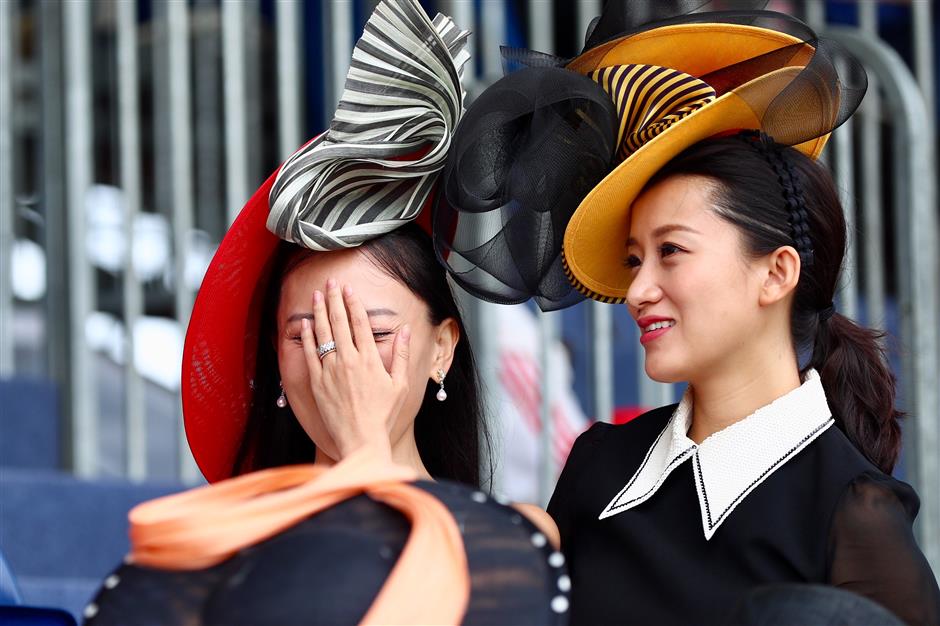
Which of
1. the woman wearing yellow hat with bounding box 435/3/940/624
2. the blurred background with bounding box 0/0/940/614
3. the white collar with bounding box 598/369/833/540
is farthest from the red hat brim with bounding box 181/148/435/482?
the blurred background with bounding box 0/0/940/614

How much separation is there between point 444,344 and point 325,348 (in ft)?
0.71

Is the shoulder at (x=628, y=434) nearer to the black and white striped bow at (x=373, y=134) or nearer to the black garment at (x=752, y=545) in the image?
the black garment at (x=752, y=545)

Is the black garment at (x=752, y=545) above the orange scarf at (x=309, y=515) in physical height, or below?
below

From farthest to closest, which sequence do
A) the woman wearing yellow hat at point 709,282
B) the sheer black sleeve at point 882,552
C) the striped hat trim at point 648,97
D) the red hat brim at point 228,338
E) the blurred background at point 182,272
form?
the blurred background at point 182,272 < the red hat brim at point 228,338 < the striped hat trim at point 648,97 < the woman wearing yellow hat at point 709,282 < the sheer black sleeve at point 882,552

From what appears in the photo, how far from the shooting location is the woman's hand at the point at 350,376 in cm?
176

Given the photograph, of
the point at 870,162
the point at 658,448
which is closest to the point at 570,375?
the point at 870,162

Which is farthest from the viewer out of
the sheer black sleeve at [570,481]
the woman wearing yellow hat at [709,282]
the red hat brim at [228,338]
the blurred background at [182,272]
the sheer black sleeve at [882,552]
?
the blurred background at [182,272]

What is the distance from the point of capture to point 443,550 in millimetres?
1312

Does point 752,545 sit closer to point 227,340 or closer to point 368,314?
point 368,314

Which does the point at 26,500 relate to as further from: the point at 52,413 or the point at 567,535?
the point at 567,535

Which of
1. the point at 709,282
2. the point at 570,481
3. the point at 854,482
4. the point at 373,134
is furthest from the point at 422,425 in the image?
the point at 854,482

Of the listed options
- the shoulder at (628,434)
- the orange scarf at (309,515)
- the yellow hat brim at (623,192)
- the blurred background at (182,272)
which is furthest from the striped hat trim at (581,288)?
the blurred background at (182,272)

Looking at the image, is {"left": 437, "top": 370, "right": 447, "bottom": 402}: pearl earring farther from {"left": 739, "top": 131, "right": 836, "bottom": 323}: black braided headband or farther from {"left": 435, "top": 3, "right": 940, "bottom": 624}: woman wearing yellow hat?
{"left": 739, "top": 131, "right": 836, "bottom": 323}: black braided headband

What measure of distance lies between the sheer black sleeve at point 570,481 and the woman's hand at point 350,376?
0.89ft
